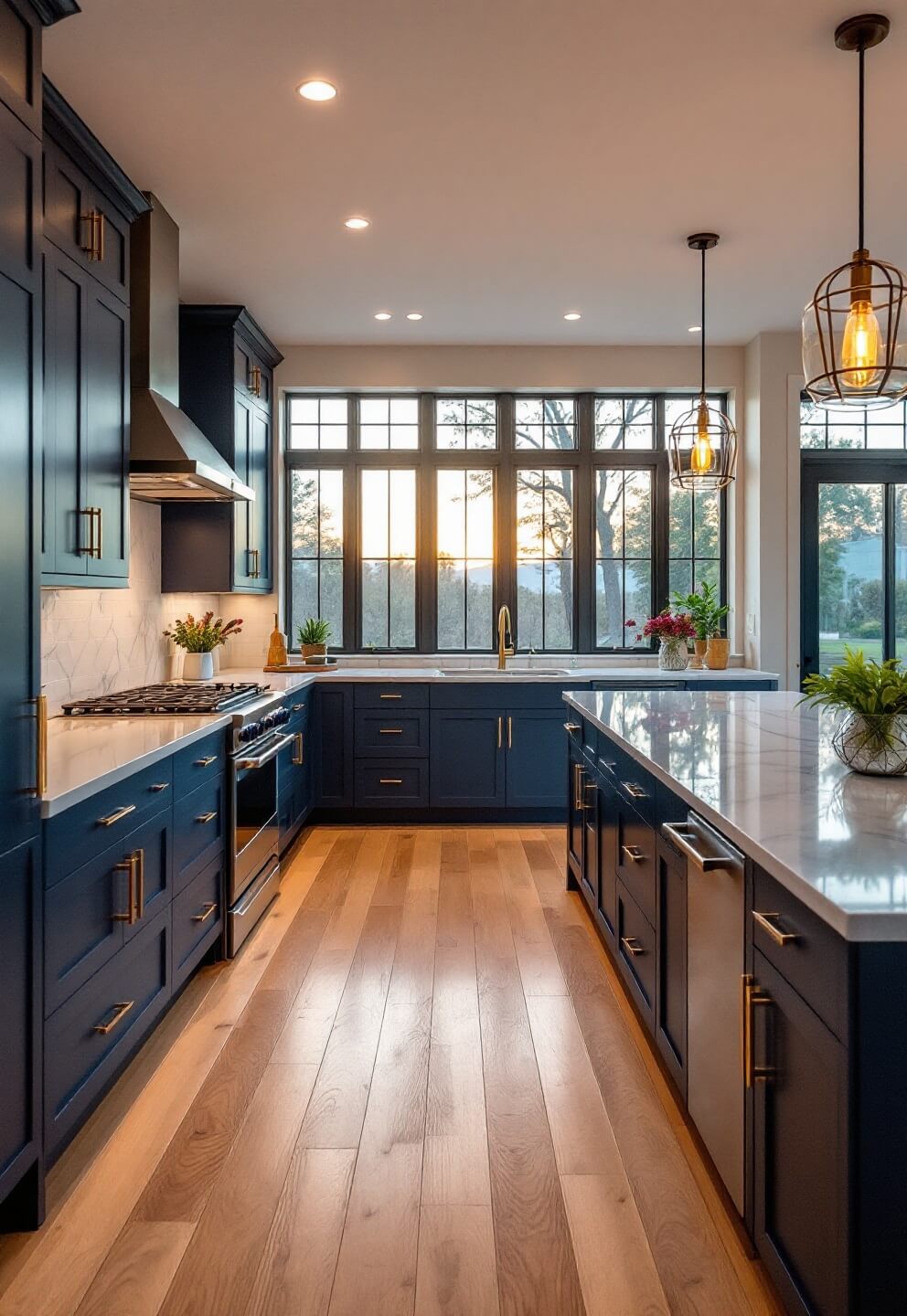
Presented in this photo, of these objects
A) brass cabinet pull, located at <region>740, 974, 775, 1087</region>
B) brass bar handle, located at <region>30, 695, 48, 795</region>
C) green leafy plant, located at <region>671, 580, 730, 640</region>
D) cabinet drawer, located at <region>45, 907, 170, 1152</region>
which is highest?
green leafy plant, located at <region>671, 580, 730, 640</region>

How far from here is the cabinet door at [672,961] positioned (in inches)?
84.6

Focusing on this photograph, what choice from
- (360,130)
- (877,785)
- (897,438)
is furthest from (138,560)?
(897,438)

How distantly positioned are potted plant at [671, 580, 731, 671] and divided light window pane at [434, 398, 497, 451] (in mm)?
1621

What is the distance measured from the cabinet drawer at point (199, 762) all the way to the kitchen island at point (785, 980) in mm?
1344

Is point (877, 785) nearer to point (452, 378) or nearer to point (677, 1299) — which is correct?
point (677, 1299)

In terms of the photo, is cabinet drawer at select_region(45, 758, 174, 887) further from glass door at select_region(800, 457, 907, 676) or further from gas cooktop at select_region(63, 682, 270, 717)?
glass door at select_region(800, 457, 907, 676)

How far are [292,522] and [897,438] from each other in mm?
3905

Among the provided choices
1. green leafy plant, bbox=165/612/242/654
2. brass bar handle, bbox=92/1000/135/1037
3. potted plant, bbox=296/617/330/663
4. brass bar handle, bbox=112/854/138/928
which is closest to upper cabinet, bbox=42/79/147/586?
brass bar handle, bbox=112/854/138/928

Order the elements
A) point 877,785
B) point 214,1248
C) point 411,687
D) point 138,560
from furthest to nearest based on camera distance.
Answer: point 411,687
point 138,560
point 877,785
point 214,1248

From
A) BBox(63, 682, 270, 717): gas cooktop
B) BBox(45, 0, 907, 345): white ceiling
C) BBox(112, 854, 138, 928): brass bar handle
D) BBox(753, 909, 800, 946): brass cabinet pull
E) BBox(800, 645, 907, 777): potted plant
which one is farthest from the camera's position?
BBox(63, 682, 270, 717): gas cooktop

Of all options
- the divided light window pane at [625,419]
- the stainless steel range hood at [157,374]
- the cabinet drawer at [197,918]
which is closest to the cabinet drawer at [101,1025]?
the cabinet drawer at [197,918]

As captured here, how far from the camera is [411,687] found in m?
5.37

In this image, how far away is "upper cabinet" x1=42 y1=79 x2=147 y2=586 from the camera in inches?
108

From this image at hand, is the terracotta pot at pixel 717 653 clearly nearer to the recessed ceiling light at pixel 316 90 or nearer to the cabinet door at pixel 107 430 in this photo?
the cabinet door at pixel 107 430
